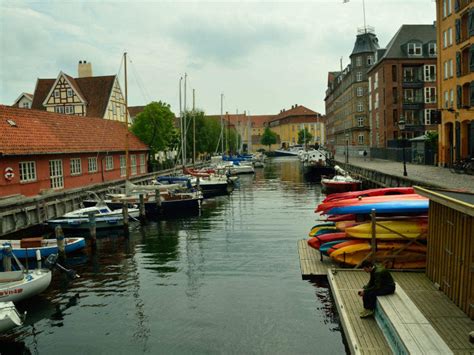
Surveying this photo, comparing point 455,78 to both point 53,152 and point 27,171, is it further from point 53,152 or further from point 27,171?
point 27,171

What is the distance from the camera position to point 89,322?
51.4ft

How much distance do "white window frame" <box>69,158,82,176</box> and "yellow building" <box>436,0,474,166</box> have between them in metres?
33.1

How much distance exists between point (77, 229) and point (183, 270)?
11.7m

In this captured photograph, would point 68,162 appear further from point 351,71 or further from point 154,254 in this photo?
point 351,71

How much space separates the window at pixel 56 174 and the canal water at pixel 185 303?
8737mm

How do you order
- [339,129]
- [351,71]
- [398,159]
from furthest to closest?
[339,129]
[351,71]
[398,159]

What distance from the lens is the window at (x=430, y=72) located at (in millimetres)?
75375

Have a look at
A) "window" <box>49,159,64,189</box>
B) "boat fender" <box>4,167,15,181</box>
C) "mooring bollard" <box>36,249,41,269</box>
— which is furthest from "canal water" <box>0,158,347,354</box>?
Result: "window" <box>49,159,64,189</box>

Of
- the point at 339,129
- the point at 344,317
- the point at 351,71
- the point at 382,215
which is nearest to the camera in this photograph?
the point at 344,317

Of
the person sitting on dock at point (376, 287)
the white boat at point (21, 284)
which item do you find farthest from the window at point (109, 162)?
the person sitting on dock at point (376, 287)

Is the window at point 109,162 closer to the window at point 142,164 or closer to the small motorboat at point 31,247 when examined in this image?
the window at point 142,164

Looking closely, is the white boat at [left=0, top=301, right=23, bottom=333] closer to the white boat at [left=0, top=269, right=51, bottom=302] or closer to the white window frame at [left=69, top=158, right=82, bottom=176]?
the white boat at [left=0, top=269, right=51, bottom=302]

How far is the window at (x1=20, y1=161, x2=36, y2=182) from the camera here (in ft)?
104

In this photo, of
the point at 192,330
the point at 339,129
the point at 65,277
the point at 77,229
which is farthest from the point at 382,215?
the point at 339,129
